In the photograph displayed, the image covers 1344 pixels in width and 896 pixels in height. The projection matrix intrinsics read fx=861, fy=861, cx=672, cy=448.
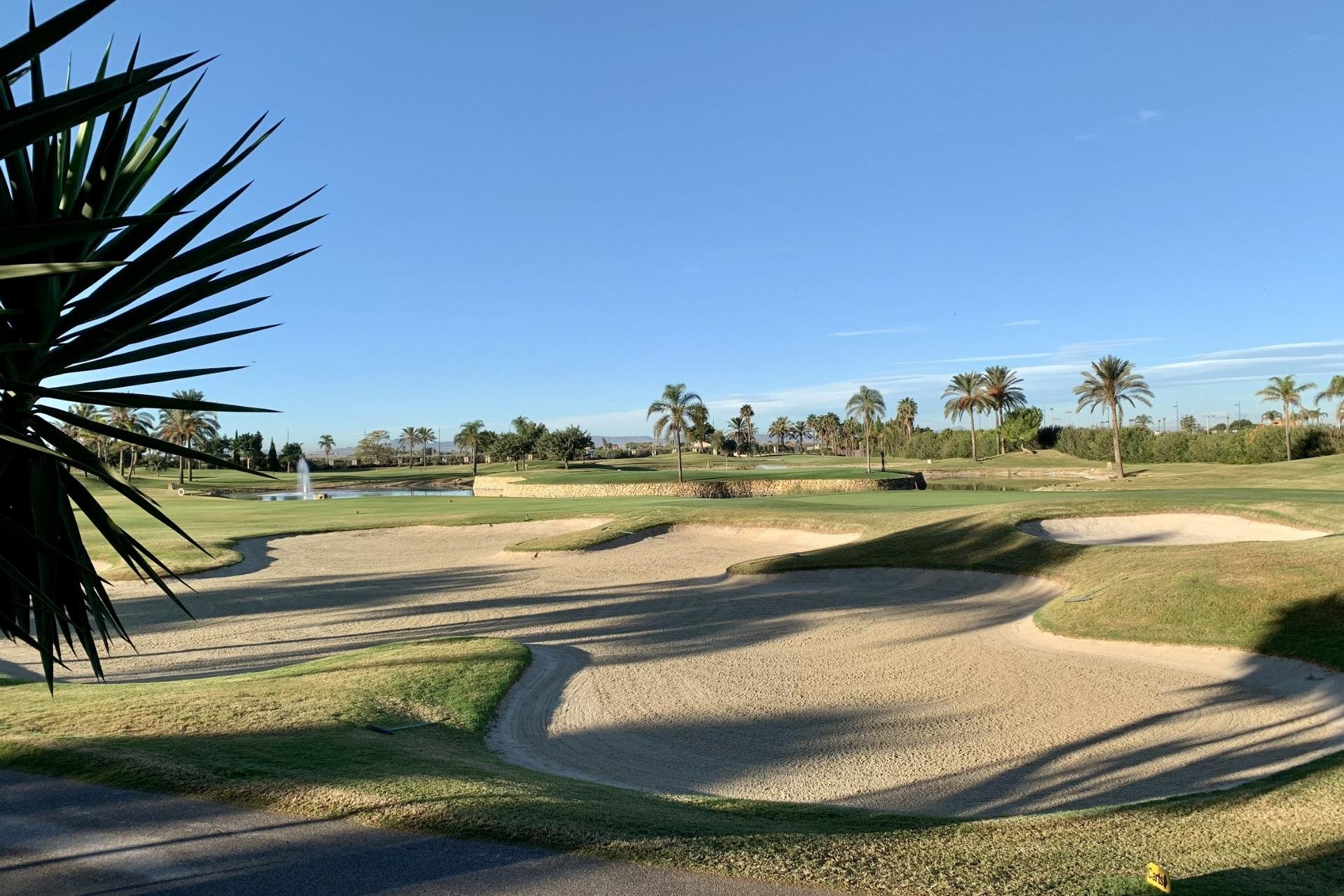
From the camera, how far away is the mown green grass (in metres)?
5.29

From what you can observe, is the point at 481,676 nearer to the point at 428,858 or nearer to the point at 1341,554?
the point at 428,858

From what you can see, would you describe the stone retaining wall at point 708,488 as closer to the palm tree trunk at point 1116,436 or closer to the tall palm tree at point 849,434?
the palm tree trunk at point 1116,436

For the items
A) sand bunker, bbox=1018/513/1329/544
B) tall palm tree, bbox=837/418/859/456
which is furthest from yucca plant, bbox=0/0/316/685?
tall palm tree, bbox=837/418/859/456

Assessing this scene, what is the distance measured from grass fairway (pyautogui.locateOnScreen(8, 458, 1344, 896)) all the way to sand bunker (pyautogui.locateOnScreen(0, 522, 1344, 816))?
1.04 m

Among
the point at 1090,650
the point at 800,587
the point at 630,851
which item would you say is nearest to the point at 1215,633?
the point at 1090,650

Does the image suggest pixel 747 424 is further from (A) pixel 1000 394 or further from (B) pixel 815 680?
(B) pixel 815 680

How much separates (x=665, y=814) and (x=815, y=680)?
7.81 m

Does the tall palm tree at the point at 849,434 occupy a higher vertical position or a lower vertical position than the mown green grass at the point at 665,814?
higher

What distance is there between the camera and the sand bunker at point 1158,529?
2297 cm

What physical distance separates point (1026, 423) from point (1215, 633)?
A: 87054mm

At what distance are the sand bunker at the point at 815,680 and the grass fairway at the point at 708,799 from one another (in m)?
1.04

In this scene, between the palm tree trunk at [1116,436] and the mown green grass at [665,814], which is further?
the palm tree trunk at [1116,436]

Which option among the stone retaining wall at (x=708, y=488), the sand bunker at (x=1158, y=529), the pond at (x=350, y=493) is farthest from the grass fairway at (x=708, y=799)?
the pond at (x=350, y=493)

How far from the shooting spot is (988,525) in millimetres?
24281
